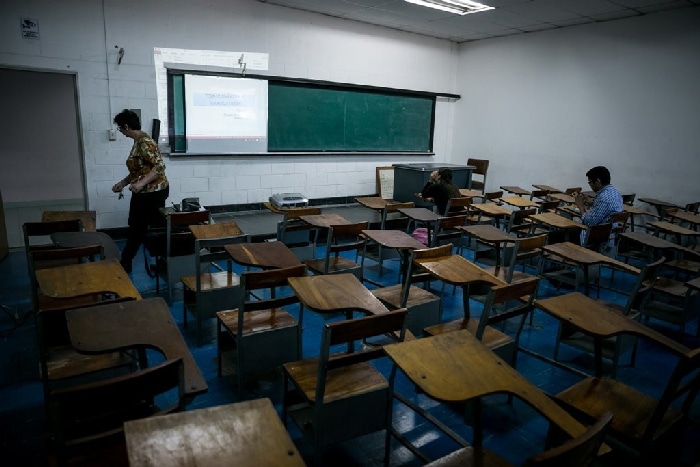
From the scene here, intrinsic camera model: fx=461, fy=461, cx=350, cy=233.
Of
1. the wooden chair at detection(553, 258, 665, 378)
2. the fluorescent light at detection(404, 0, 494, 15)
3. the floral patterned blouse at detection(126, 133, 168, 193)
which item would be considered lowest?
the wooden chair at detection(553, 258, 665, 378)

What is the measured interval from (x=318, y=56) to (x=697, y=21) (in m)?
4.78

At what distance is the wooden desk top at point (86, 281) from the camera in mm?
2164

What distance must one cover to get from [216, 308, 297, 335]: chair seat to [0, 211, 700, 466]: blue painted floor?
36 centimetres

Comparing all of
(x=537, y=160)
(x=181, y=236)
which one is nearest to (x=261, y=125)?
(x=181, y=236)

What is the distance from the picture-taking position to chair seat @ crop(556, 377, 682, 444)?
1720 mm

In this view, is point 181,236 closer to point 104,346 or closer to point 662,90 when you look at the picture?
point 104,346

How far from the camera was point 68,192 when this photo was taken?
23.5ft

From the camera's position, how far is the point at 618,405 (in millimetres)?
1866

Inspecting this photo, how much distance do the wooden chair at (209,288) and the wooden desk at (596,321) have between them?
1888 mm

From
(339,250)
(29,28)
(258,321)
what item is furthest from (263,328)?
(29,28)

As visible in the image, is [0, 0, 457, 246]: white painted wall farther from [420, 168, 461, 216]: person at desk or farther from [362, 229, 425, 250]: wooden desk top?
[362, 229, 425, 250]: wooden desk top

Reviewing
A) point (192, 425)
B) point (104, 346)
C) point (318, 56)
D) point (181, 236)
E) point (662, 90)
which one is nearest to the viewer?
point (192, 425)

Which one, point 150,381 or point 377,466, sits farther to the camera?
point 377,466

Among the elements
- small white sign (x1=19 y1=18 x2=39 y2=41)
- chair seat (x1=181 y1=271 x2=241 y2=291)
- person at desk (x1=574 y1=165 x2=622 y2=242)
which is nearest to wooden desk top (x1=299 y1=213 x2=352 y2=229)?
chair seat (x1=181 y1=271 x2=241 y2=291)
